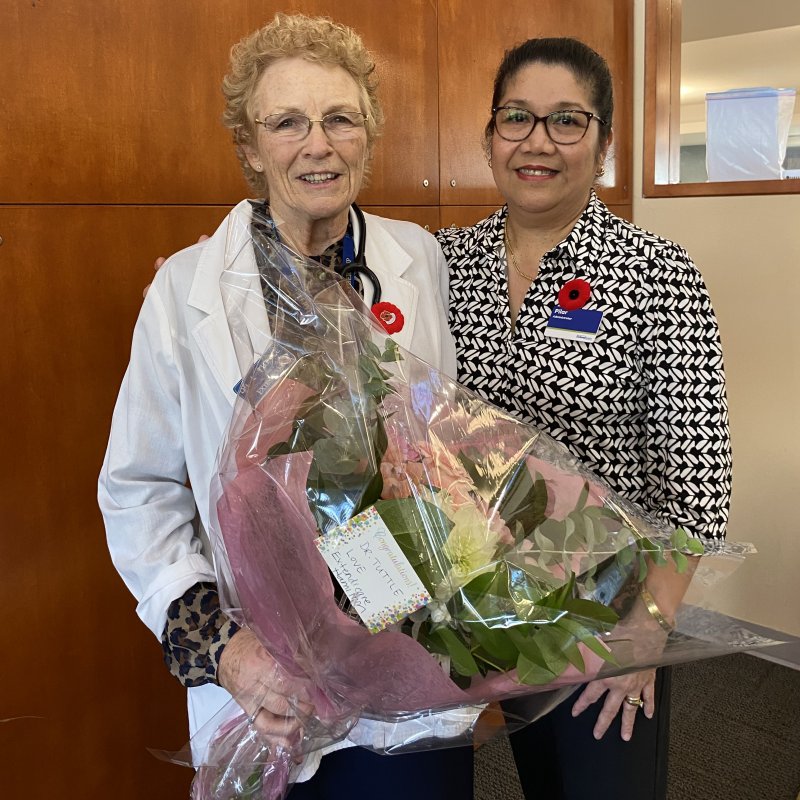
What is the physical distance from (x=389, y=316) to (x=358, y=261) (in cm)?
16

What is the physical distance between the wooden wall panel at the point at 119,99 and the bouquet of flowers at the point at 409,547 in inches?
38.4

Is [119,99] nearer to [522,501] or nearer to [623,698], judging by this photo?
[522,501]

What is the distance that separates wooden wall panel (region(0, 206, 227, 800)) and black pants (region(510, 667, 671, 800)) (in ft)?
3.63

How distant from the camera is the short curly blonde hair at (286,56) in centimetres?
141

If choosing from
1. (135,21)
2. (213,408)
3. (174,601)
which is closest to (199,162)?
(135,21)

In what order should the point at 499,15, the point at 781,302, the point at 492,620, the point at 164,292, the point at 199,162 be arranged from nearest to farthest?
the point at 492,620, the point at 164,292, the point at 199,162, the point at 499,15, the point at 781,302

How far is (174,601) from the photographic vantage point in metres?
1.19

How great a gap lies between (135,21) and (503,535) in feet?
5.24

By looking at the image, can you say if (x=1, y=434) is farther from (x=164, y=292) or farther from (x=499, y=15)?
(x=499, y=15)

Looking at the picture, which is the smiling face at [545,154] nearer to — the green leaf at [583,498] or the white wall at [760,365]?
the green leaf at [583,498]

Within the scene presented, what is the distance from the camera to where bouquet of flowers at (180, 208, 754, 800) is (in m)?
0.80

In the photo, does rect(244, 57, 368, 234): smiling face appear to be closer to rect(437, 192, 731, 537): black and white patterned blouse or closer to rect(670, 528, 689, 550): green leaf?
rect(437, 192, 731, 537): black and white patterned blouse

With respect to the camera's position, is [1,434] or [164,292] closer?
[164,292]

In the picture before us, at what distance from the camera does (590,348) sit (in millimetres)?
1452
